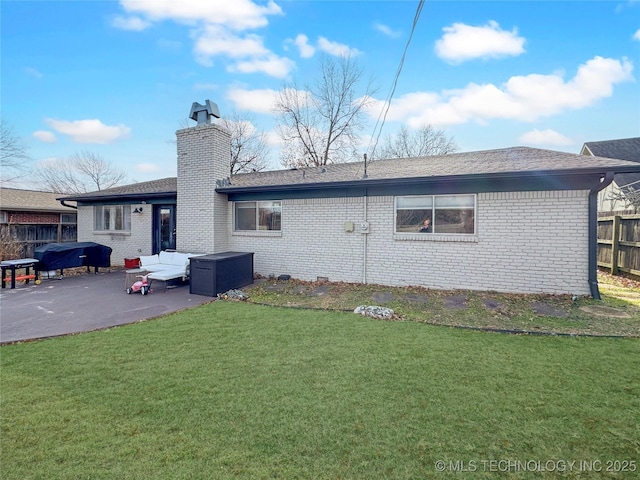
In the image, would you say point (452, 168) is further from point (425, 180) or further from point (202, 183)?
point (202, 183)

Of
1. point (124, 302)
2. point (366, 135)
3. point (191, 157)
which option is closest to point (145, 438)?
point (124, 302)

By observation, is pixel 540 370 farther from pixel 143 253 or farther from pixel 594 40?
pixel 143 253

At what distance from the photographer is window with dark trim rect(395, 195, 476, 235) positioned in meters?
7.15

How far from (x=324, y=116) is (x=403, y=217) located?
53.1 feet

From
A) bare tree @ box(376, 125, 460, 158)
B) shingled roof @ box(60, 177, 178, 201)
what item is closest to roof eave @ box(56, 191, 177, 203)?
shingled roof @ box(60, 177, 178, 201)

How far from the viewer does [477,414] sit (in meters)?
2.52

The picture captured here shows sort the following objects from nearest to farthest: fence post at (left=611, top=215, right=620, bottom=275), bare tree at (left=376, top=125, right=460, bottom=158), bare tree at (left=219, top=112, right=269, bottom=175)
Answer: fence post at (left=611, top=215, right=620, bottom=275), bare tree at (left=376, top=125, right=460, bottom=158), bare tree at (left=219, top=112, right=269, bottom=175)

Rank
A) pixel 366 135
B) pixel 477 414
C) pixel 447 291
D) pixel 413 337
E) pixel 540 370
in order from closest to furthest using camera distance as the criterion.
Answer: pixel 477 414
pixel 540 370
pixel 413 337
pixel 447 291
pixel 366 135

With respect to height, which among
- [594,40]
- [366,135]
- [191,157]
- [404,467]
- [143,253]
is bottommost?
[404,467]

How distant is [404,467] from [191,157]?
31.9 feet

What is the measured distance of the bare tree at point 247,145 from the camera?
81.6 ft

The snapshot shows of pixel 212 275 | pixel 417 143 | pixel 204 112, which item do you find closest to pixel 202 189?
pixel 204 112

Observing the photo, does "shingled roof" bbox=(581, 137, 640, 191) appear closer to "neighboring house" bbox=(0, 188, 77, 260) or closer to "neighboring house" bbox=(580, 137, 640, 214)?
"neighboring house" bbox=(580, 137, 640, 214)

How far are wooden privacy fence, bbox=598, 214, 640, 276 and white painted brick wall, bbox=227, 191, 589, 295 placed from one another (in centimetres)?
369
